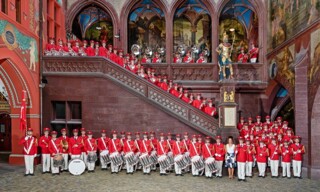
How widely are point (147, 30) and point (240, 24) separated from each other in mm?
6287

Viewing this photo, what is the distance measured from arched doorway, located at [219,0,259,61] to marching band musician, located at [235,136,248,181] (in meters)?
9.91

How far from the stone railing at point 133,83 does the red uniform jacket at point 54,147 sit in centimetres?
351

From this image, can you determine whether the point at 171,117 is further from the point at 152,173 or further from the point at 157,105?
the point at 152,173

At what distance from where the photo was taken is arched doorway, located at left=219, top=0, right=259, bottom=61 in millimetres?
21703

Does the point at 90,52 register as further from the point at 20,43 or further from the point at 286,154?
the point at 286,154

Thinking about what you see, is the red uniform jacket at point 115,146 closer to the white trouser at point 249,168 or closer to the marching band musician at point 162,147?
the marching band musician at point 162,147

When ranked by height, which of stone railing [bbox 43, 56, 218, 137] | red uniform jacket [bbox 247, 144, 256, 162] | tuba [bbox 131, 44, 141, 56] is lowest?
red uniform jacket [bbox 247, 144, 256, 162]

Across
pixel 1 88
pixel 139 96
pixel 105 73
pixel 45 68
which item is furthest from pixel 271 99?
pixel 1 88

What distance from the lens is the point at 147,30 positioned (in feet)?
78.6

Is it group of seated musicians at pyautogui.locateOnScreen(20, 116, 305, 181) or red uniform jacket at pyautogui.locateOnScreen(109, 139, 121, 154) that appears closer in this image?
group of seated musicians at pyautogui.locateOnScreen(20, 116, 305, 181)

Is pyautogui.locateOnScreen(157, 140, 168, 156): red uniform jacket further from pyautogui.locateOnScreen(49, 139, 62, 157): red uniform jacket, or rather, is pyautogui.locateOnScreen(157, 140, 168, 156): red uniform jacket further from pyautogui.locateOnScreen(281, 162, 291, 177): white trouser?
pyautogui.locateOnScreen(281, 162, 291, 177): white trouser

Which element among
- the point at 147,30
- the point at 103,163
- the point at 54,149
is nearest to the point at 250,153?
the point at 103,163

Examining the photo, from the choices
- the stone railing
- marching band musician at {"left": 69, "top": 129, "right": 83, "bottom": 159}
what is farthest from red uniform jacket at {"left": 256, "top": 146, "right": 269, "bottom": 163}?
marching band musician at {"left": 69, "top": 129, "right": 83, "bottom": 159}

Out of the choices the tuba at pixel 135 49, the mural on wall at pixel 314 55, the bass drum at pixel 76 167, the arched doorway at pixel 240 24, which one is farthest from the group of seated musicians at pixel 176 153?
the arched doorway at pixel 240 24
